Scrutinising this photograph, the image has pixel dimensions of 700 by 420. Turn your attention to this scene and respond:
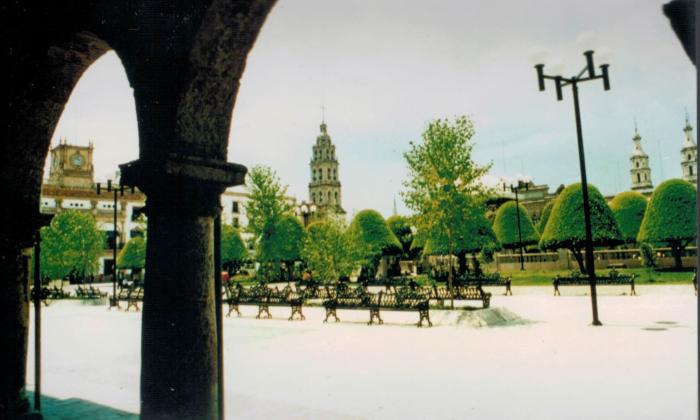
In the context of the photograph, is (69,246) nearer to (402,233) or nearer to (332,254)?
(332,254)

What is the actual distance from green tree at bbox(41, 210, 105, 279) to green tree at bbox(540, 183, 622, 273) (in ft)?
91.8

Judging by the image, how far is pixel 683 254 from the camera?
3534 cm

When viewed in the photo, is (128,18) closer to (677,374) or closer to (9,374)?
(9,374)

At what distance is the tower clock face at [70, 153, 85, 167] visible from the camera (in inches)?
2795

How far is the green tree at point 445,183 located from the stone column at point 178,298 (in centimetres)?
1242

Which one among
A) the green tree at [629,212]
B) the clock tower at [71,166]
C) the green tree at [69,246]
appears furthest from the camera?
the clock tower at [71,166]

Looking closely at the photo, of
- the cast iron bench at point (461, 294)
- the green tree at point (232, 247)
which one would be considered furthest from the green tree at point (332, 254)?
the green tree at point (232, 247)

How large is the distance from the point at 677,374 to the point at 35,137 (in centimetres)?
910

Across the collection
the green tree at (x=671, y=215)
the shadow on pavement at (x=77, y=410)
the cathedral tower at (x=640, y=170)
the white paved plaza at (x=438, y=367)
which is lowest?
the white paved plaza at (x=438, y=367)

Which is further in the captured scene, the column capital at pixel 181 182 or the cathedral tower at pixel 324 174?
the cathedral tower at pixel 324 174

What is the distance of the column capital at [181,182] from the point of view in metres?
3.59

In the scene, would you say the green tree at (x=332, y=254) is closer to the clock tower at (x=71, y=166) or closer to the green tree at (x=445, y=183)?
the green tree at (x=445, y=183)

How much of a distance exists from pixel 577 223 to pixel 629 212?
19.7m

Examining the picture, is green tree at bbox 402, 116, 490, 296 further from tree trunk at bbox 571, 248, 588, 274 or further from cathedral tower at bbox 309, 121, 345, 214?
cathedral tower at bbox 309, 121, 345, 214
